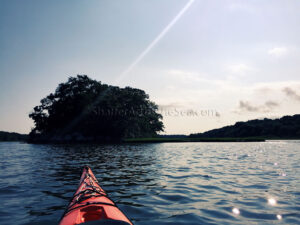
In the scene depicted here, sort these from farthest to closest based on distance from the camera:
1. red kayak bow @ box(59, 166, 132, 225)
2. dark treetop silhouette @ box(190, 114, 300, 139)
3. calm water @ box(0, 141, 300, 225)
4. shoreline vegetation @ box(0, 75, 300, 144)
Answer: dark treetop silhouette @ box(190, 114, 300, 139), shoreline vegetation @ box(0, 75, 300, 144), calm water @ box(0, 141, 300, 225), red kayak bow @ box(59, 166, 132, 225)

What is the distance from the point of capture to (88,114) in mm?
62969

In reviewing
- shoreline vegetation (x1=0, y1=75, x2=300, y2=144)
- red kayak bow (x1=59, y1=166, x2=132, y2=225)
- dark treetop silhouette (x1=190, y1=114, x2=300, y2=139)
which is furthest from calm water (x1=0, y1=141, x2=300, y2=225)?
dark treetop silhouette (x1=190, y1=114, x2=300, y2=139)

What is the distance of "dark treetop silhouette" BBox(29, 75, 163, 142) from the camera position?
63.1 m

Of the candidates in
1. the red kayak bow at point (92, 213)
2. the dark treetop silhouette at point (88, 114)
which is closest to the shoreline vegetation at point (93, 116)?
the dark treetop silhouette at point (88, 114)

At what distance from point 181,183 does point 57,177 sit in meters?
6.53

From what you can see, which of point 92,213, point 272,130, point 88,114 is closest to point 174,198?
point 92,213

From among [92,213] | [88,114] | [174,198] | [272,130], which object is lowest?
[174,198]

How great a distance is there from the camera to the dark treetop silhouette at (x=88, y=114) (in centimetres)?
6306

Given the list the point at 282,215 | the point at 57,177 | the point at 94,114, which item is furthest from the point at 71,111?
the point at 282,215

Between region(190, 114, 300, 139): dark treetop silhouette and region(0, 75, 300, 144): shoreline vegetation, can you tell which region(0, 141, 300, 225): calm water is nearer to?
region(0, 75, 300, 144): shoreline vegetation

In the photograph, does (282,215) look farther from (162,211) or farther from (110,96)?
(110,96)

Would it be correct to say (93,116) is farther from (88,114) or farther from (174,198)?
(174,198)

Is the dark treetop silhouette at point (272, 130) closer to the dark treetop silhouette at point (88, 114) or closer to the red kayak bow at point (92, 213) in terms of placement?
the dark treetop silhouette at point (88, 114)

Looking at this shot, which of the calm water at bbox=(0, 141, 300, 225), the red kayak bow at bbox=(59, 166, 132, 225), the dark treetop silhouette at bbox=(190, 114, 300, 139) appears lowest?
the calm water at bbox=(0, 141, 300, 225)
